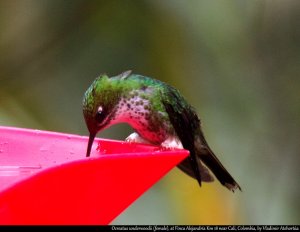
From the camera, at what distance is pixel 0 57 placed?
241 centimetres

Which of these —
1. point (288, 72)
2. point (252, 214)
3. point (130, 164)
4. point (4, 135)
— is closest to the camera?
point (130, 164)

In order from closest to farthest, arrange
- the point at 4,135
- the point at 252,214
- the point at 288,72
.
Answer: the point at 4,135 → the point at 252,214 → the point at 288,72

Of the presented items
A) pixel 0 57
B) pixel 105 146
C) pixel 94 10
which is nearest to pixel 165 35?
→ pixel 94 10

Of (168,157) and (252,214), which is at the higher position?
(168,157)

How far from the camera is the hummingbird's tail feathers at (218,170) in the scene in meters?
1.89

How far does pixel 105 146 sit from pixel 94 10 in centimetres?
133

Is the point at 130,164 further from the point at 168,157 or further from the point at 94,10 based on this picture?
the point at 94,10

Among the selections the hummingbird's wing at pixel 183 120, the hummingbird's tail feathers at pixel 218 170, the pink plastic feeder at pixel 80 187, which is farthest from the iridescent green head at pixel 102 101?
the pink plastic feeder at pixel 80 187

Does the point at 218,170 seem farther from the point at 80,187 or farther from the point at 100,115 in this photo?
the point at 80,187

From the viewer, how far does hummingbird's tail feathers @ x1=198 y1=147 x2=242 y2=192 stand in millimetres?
1886

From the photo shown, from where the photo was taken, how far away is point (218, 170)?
6.25 feet

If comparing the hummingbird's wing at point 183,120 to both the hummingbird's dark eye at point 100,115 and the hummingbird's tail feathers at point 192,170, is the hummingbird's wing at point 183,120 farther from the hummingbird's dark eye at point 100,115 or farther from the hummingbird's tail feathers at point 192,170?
the hummingbird's dark eye at point 100,115

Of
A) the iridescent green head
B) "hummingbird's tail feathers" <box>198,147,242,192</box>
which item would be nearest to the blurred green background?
"hummingbird's tail feathers" <box>198,147,242,192</box>

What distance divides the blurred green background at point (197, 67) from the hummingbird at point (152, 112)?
0.30 m
